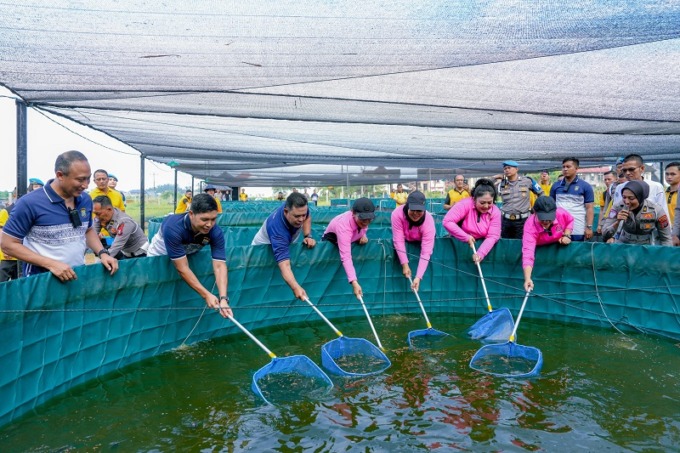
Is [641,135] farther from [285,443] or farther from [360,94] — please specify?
[285,443]

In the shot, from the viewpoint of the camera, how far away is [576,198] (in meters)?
7.10

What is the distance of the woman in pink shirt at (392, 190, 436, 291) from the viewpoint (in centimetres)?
636

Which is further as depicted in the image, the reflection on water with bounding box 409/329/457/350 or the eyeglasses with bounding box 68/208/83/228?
the reflection on water with bounding box 409/329/457/350

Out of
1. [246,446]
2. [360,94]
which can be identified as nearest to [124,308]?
[246,446]

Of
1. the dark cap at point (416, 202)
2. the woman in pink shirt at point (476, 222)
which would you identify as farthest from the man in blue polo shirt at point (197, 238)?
the woman in pink shirt at point (476, 222)

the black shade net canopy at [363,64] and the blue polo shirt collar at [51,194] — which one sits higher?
the black shade net canopy at [363,64]

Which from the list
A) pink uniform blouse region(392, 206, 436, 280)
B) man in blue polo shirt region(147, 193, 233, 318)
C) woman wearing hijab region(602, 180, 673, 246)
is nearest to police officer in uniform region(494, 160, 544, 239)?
woman wearing hijab region(602, 180, 673, 246)

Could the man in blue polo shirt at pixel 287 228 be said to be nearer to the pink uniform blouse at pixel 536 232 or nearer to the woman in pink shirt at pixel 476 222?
the woman in pink shirt at pixel 476 222

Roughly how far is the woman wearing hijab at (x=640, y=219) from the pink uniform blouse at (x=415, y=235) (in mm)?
2151

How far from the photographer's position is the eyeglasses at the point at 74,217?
13.6 feet

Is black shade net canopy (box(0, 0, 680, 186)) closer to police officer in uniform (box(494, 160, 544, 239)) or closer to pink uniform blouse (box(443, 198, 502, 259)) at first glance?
police officer in uniform (box(494, 160, 544, 239))

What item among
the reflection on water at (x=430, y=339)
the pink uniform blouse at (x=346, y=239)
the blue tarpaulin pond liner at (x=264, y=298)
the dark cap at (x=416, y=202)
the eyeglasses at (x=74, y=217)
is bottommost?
the reflection on water at (x=430, y=339)

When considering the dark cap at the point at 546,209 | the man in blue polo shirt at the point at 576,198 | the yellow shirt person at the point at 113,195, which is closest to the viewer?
the dark cap at the point at 546,209

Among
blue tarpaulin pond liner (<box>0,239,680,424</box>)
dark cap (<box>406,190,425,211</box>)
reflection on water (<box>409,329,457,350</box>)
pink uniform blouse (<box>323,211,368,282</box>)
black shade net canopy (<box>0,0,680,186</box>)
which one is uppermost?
black shade net canopy (<box>0,0,680,186</box>)
